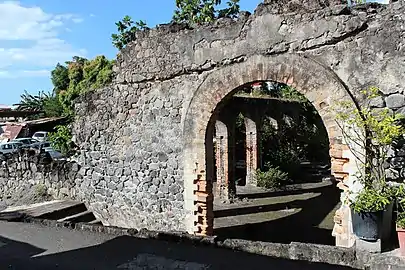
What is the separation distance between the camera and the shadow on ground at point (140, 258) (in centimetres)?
465

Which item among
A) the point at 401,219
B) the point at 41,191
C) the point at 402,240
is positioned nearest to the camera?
the point at 402,240

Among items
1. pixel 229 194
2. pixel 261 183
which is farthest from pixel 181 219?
pixel 261 183

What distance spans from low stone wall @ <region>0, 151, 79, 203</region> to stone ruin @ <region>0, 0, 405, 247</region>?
17.6 inches

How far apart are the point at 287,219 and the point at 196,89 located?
14.6 ft

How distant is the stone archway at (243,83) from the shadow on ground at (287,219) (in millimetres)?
1767

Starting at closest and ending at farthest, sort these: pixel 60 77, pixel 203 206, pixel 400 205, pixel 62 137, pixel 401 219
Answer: pixel 401 219 < pixel 400 205 < pixel 203 206 < pixel 62 137 < pixel 60 77

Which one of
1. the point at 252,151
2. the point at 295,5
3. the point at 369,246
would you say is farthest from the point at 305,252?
the point at 252,151

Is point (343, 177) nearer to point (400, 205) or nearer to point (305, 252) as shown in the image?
point (400, 205)

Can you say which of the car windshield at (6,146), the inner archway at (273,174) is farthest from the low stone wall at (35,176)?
the car windshield at (6,146)

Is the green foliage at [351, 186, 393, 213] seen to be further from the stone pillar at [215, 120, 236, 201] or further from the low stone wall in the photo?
the stone pillar at [215, 120, 236, 201]

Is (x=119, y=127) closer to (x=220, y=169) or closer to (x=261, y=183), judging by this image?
(x=220, y=169)

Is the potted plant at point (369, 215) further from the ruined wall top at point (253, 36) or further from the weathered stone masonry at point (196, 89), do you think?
the ruined wall top at point (253, 36)

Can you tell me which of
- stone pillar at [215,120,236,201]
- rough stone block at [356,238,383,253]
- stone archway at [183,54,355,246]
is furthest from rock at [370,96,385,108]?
stone pillar at [215,120,236,201]

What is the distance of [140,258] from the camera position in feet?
16.3
